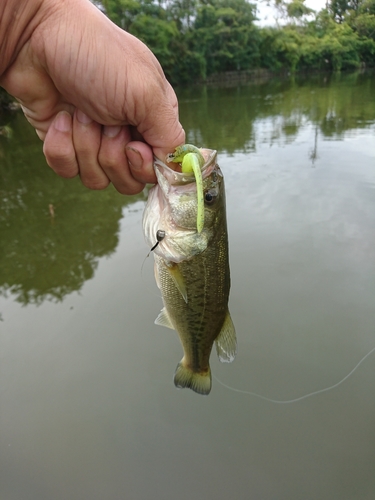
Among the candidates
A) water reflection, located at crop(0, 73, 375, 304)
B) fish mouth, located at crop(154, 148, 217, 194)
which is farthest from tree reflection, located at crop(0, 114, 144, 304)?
fish mouth, located at crop(154, 148, 217, 194)

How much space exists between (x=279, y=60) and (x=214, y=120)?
125 ft

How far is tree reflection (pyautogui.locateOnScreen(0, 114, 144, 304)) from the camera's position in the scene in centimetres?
523

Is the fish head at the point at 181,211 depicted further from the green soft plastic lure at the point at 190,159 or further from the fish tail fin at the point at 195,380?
the fish tail fin at the point at 195,380

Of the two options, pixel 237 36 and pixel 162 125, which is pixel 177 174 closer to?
pixel 162 125

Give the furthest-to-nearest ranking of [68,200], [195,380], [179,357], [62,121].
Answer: [68,200] < [179,357] < [195,380] < [62,121]

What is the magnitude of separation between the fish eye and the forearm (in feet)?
2.88

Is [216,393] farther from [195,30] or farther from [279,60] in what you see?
[279,60]

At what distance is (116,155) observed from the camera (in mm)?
1611

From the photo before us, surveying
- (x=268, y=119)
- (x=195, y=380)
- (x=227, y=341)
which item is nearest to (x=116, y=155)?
(x=227, y=341)

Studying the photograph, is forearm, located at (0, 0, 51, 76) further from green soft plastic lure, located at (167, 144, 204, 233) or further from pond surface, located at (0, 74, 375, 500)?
pond surface, located at (0, 74, 375, 500)

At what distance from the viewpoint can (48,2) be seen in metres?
1.33

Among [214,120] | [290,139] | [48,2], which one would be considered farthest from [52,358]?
[214,120]

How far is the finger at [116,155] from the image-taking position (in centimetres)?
159

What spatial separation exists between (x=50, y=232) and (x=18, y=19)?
18.5 ft
